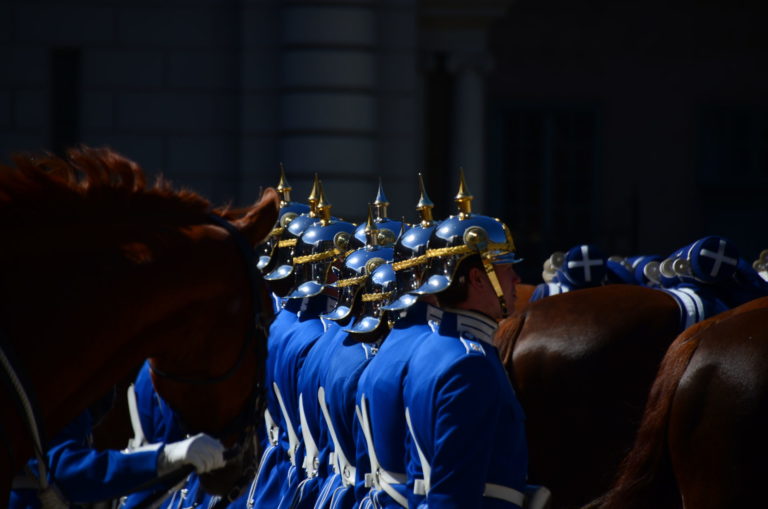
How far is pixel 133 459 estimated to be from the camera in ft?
12.2

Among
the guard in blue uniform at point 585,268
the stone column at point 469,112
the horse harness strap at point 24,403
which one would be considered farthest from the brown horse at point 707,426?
the stone column at point 469,112

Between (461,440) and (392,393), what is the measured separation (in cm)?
45

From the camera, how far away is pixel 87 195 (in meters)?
3.46

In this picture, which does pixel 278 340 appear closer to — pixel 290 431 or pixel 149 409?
pixel 290 431

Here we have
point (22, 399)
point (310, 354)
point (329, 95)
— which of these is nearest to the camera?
point (22, 399)

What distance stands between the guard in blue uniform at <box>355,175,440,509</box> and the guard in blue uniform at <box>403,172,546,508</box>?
10 centimetres

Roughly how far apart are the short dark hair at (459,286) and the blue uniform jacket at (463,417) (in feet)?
0.13

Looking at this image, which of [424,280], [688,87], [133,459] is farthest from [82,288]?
[688,87]

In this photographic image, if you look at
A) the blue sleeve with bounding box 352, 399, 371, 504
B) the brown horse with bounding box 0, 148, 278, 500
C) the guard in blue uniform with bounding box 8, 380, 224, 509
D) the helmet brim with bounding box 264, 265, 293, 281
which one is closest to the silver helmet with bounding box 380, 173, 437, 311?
the blue sleeve with bounding box 352, 399, 371, 504

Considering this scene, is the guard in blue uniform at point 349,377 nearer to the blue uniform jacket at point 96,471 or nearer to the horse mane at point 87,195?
the blue uniform jacket at point 96,471

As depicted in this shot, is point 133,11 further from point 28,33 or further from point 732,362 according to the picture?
point 732,362

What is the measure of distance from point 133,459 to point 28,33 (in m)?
9.05

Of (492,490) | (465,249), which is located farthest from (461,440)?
(465,249)

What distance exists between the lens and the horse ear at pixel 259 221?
3.66 m
